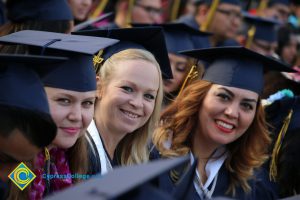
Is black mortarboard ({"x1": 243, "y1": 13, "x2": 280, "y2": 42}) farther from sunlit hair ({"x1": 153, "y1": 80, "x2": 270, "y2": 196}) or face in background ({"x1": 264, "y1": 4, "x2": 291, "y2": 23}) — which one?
sunlit hair ({"x1": 153, "y1": 80, "x2": 270, "y2": 196})

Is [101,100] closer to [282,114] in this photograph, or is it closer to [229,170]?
[229,170]

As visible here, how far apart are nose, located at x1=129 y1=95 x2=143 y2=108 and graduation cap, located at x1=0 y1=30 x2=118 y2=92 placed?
0.44 meters

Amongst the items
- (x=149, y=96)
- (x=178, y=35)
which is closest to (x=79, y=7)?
(x=178, y=35)

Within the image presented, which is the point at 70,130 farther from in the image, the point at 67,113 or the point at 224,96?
the point at 224,96

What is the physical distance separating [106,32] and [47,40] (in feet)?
2.34

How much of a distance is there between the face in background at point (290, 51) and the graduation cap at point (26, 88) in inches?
250

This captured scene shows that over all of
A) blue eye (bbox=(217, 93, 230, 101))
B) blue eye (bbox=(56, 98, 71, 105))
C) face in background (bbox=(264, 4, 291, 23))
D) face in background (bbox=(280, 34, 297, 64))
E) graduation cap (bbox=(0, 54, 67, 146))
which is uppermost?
graduation cap (bbox=(0, 54, 67, 146))

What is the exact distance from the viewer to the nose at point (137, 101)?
3707mm

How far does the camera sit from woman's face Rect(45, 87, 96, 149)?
3115 mm

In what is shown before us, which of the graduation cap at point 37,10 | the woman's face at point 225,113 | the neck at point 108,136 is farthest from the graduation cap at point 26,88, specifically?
the graduation cap at point 37,10

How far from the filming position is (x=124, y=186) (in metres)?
1.87

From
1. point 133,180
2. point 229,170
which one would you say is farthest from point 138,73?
point 133,180

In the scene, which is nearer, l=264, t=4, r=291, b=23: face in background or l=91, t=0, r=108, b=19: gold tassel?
l=91, t=0, r=108, b=19: gold tassel

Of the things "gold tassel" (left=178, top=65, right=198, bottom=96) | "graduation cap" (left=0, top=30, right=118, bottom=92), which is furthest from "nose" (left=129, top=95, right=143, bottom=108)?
"gold tassel" (left=178, top=65, right=198, bottom=96)
